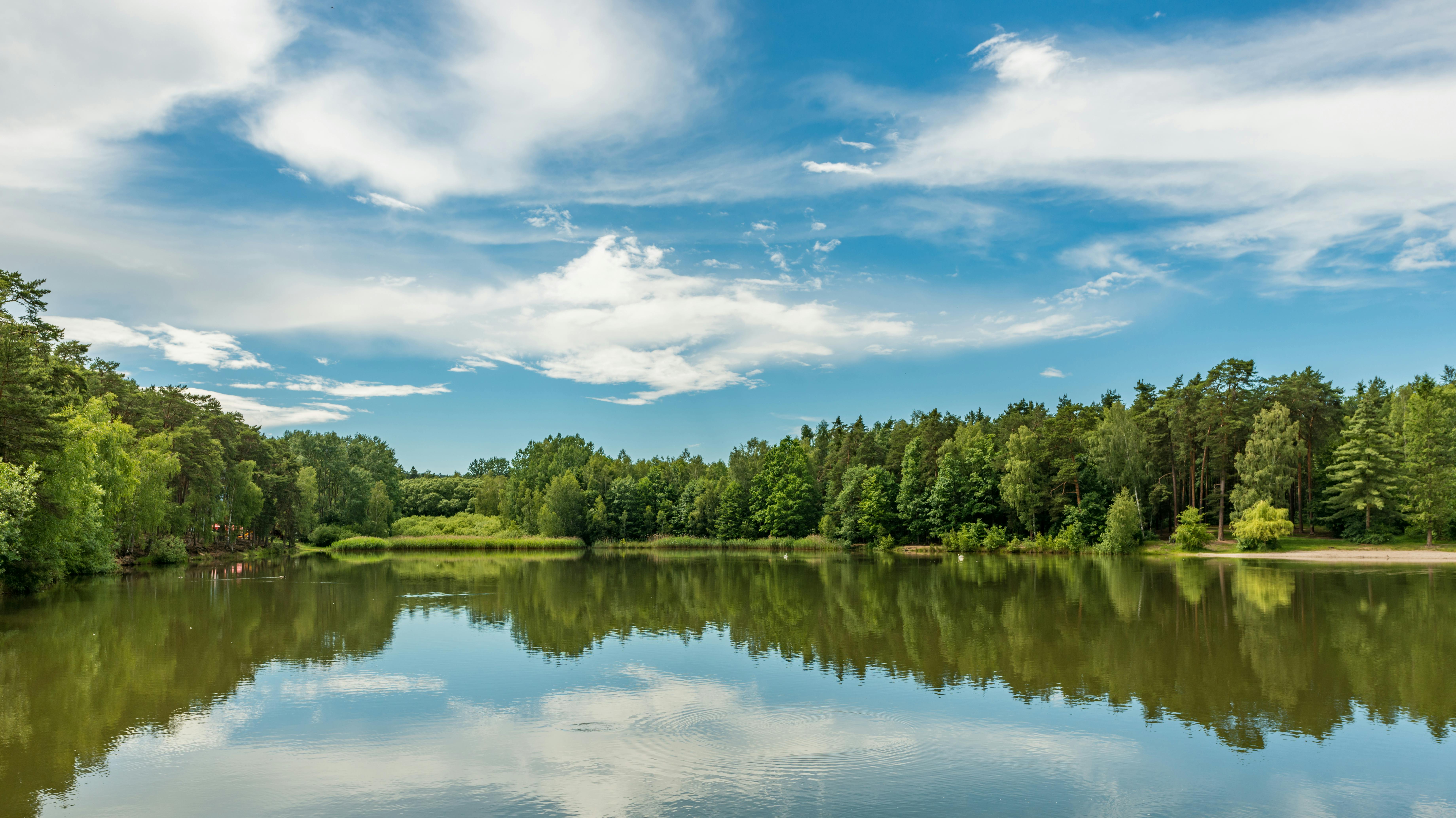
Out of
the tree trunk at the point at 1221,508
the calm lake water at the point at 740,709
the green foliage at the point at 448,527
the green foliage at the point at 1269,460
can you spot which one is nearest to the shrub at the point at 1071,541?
the tree trunk at the point at 1221,508

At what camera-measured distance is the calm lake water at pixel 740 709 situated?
29.6ft

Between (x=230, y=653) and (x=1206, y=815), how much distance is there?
1923 cm

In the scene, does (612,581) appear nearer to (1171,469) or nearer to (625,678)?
(625,678)

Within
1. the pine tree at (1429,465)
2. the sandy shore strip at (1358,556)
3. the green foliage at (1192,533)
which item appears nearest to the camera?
the sandy shore strip at (1358,556)

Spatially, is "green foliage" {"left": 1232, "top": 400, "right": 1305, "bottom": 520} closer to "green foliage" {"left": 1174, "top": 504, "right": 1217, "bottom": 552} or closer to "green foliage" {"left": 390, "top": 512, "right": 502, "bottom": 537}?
"green foliage" {"left": 1174, "top": 504, "right": 1217, "bottom": 552}

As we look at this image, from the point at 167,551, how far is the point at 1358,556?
73.2m

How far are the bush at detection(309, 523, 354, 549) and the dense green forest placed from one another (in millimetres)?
227

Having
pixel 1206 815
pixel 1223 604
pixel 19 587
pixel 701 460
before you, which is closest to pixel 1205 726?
pixel 1206 815

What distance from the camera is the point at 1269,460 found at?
5534 centimetres

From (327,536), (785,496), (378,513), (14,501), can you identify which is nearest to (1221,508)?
(785,496)

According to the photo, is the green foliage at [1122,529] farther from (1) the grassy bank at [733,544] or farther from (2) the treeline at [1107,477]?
(1) the grassy bank at [733,544]

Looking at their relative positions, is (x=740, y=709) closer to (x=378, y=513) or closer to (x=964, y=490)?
(x=964, y=490)

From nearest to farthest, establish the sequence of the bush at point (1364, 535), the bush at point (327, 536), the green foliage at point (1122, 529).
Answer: the bush at point (1364, 535), the green foliage at point (1122, 529), the bush at point (327, 536)

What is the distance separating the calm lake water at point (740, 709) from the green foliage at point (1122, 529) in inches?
1309
